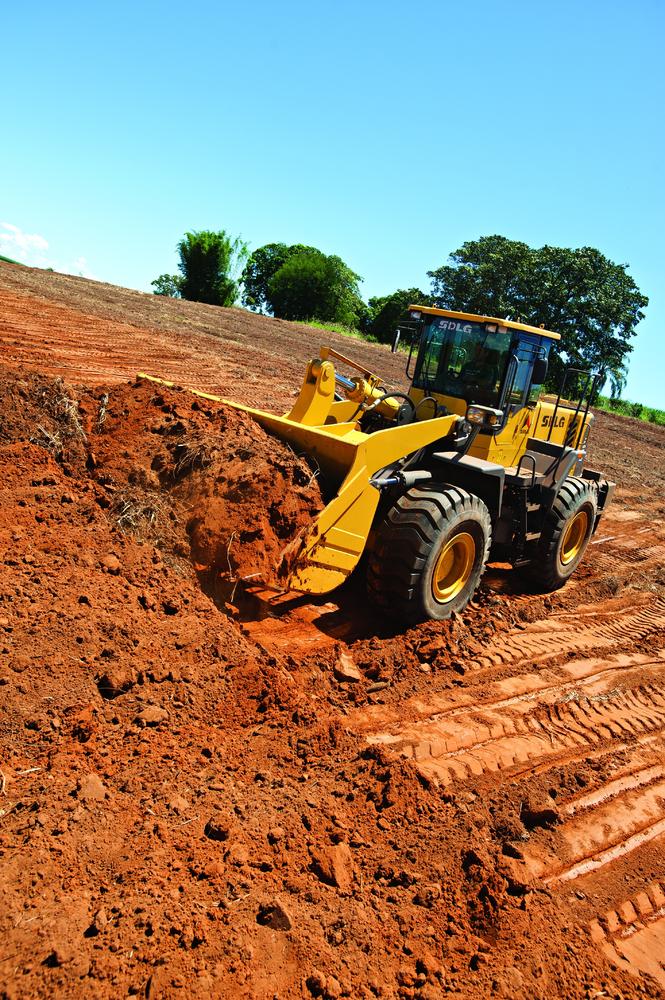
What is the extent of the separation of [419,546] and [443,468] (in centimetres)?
130

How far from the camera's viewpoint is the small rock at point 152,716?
3686 millimetres

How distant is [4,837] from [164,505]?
266 centimetres

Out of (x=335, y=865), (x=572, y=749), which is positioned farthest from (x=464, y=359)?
(x=335, y=865)

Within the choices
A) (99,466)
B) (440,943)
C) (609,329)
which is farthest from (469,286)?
(440,943)

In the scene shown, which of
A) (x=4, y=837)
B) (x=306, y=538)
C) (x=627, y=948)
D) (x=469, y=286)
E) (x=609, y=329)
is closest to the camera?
(x=4, y=837)

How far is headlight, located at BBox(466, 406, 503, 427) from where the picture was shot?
21.0ft

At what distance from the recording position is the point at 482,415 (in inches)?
253

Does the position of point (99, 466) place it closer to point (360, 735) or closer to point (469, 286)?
point (360, 735)

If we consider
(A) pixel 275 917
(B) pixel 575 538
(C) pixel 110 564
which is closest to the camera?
(A) pixel 275 917

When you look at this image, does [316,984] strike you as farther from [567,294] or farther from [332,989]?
[567,294]

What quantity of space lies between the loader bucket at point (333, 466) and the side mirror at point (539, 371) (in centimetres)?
140

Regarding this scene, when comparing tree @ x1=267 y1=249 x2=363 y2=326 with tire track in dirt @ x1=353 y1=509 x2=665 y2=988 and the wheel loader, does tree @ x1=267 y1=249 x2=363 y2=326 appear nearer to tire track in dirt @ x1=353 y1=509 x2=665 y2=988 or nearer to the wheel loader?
the wheel loader

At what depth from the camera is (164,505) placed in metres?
5.14

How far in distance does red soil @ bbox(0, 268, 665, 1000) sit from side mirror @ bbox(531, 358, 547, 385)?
2.21 m
